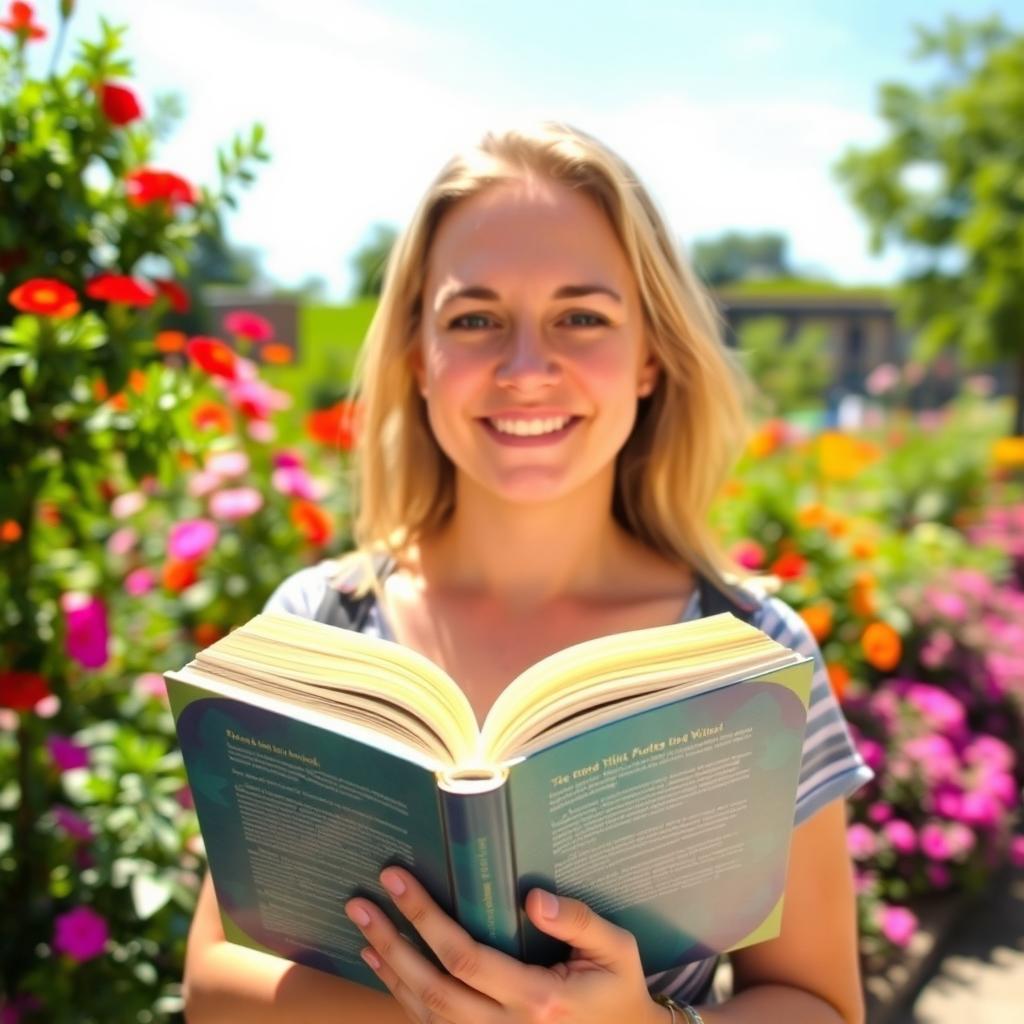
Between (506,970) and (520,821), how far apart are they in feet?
0.52

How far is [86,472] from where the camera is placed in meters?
2.00

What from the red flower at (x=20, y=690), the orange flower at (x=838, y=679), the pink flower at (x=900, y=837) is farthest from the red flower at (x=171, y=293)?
the pink flower at (x=900, y=837)

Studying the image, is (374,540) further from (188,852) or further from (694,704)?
(694,704)

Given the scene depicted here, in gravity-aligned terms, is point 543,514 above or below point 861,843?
above

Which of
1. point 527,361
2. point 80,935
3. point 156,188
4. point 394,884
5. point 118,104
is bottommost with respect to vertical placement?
point 80,935

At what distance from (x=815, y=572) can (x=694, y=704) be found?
249cm

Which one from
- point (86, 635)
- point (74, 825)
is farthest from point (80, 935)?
point (86, 635)

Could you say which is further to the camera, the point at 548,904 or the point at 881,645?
the point at 881,645

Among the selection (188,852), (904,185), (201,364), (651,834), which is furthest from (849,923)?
(904,185)

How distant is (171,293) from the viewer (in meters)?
1.99

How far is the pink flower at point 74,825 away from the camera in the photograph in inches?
75.3

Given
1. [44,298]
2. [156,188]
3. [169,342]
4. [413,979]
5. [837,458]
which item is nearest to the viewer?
[413,979]

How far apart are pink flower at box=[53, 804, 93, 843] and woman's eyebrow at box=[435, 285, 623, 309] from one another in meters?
1.25

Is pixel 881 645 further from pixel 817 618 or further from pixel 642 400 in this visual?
pixel 642 400
